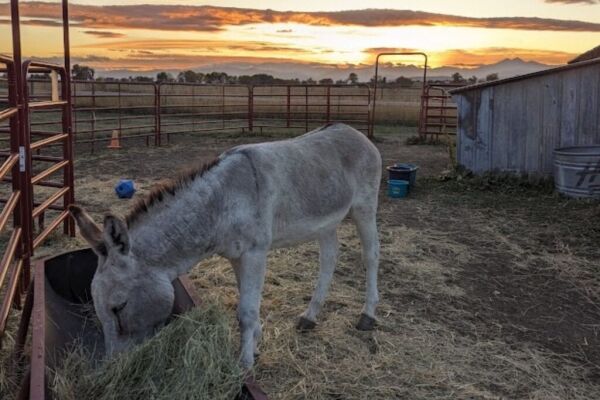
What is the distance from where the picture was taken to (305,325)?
4.20 metres

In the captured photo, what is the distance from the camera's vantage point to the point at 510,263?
5.97 m

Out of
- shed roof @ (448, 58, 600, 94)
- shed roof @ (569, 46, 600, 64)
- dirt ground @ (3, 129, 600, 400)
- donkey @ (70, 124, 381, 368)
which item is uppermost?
shed roof @ (569, 46, 600, 64)

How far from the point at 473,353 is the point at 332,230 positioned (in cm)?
129

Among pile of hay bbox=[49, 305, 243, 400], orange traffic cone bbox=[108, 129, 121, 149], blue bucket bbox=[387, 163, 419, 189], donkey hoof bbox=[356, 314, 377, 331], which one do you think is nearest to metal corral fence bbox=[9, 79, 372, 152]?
orange traffic cone bbox=[108, 129, 121, 149]

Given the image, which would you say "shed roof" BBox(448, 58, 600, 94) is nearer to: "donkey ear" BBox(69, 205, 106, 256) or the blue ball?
the blue ball

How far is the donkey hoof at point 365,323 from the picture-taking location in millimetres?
4242

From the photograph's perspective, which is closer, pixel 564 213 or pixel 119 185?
pixel 564 213

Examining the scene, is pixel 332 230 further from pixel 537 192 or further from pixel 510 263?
pixel 537 192

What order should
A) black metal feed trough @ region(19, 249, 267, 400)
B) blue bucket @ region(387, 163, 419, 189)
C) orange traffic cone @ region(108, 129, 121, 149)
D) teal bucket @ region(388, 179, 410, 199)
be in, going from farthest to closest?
orange traffic cone @ region(108, 129, 121, 149) < blue bucket @ region(387, 163, 419, 189) < teal bucket @ region(388, 179, 410, 199) < black metal feed trough @ region(19, 249, 267, 400)

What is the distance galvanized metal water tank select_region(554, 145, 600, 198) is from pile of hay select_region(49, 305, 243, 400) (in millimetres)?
7034

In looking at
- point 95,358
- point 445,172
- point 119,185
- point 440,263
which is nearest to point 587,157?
point 445,172

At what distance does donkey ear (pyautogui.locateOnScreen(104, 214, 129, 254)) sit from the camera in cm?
270

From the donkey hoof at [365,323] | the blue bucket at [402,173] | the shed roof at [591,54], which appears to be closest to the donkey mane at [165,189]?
the donkey hoof at [365,323]

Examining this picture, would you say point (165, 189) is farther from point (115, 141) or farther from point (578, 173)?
point (115, 141)
